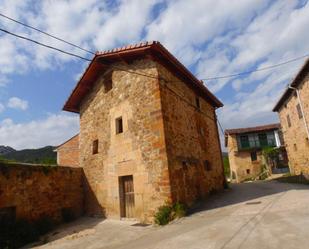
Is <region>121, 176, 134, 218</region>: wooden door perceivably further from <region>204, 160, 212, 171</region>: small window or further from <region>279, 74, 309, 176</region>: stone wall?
<region>279, 74, 309, 176</region>: stone wall


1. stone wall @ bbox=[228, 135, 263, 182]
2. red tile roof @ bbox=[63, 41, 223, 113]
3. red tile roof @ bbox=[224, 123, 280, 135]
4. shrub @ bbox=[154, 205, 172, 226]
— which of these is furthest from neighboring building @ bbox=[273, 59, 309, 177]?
shrub @ bbox=[154, 205, 172, 226]

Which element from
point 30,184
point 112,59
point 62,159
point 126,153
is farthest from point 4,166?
point 62,159

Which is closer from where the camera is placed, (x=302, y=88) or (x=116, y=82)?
(x=116, y=82)

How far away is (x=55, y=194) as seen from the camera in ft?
32.4

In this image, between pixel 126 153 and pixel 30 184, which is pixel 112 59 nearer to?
pixel 126 153

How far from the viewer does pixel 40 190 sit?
9320mm

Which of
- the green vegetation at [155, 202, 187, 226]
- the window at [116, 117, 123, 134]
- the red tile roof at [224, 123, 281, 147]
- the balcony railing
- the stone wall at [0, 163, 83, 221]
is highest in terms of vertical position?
the red tile roof at [224, 123, 281, 147]

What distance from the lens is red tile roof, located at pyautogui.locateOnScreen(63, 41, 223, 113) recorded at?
30.7 feet

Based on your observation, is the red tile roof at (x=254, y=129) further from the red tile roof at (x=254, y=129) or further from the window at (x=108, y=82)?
the window at (x=108, y=82)

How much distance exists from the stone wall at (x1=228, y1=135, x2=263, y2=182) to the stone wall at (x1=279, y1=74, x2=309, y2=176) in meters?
9.20

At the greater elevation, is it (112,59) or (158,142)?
(112,59)

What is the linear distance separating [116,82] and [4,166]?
514 cm

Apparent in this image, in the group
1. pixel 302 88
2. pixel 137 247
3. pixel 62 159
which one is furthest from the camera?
pixel 62 159

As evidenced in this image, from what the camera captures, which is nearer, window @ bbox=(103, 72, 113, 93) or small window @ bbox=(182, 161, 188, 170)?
small window @ bbox=(182, 161, 188, 170)
